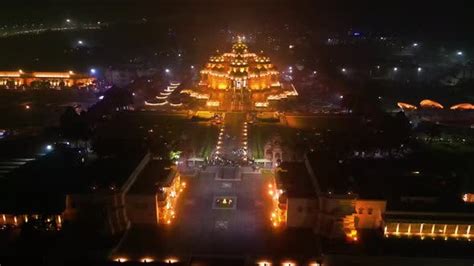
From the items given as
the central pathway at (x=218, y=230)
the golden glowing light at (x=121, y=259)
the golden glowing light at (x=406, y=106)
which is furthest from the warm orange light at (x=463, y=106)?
the golden glowing light at (x=121, y=259)

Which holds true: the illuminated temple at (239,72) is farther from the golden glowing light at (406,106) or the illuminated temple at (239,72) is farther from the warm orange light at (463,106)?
the warm orange light at (463,106)

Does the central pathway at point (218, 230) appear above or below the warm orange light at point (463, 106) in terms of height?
below

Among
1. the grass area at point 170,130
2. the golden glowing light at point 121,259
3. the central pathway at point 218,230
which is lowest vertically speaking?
the golden glowing light at point 121,259

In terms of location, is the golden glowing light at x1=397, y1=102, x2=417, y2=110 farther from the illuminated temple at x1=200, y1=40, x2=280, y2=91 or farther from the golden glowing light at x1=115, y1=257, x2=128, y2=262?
the golden glowing light at x1=115, y1=257, x2=128, y2=262

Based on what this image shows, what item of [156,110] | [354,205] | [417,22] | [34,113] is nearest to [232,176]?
[354,205]

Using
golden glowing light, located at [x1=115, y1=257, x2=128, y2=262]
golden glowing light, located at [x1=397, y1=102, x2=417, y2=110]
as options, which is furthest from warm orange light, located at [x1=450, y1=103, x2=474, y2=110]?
golden glowing light, located at [x1=115, y1=257, x2=128, y2=262]

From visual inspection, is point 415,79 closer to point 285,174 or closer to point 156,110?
point 156,110

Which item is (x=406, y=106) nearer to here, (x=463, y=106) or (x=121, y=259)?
(x=463, y=106)

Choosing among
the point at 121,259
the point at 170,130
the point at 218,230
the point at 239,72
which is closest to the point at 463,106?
the point at 239,72
